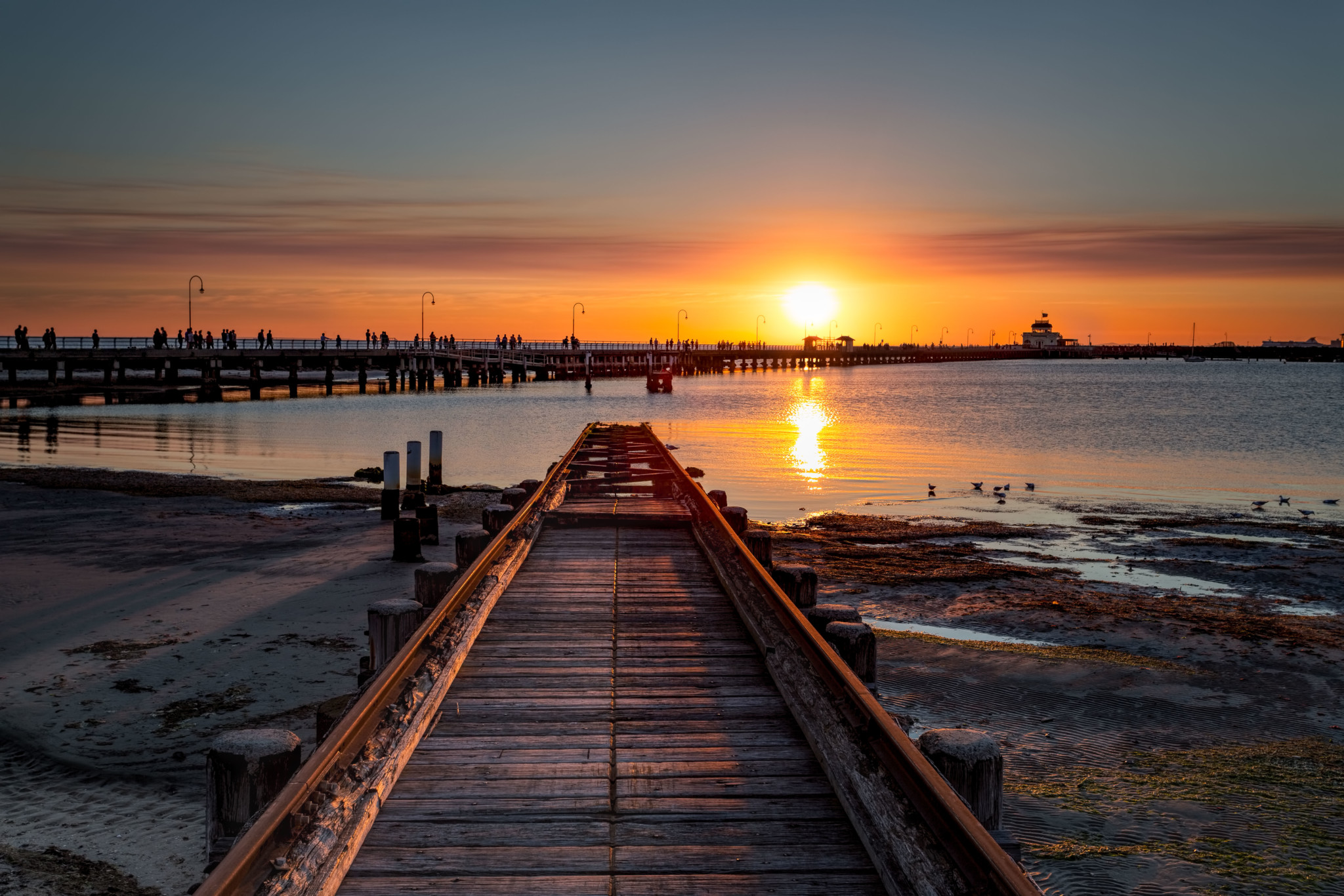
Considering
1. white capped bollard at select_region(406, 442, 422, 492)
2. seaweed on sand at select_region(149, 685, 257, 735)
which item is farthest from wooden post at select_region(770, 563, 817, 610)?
white capped bollard at select_region(406, 442, 422, 492)

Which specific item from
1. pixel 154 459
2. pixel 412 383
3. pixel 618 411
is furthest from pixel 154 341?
pixel 154 459

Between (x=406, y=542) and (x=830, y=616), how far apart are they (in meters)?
10.2

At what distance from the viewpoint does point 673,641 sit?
6.98 meters

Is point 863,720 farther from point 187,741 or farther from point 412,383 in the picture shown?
point 412,383

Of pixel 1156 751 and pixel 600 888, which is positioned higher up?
pixel 600 888

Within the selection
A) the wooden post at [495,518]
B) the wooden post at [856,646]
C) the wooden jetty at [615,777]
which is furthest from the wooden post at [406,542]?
the wooden post at [856,646]

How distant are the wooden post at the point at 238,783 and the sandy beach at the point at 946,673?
2.54 m

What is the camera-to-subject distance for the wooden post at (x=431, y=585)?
748 cm

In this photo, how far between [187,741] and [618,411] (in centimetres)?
6056

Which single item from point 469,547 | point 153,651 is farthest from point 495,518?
point 153,651

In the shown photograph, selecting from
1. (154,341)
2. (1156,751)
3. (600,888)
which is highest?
(154,341)

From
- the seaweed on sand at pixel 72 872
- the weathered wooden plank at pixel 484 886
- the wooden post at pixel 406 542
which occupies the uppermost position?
the weathered wooden plank at pixel 484 886

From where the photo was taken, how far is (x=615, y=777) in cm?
461

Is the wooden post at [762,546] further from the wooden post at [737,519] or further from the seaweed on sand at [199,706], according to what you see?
the seaweed on sand at [199,706]
